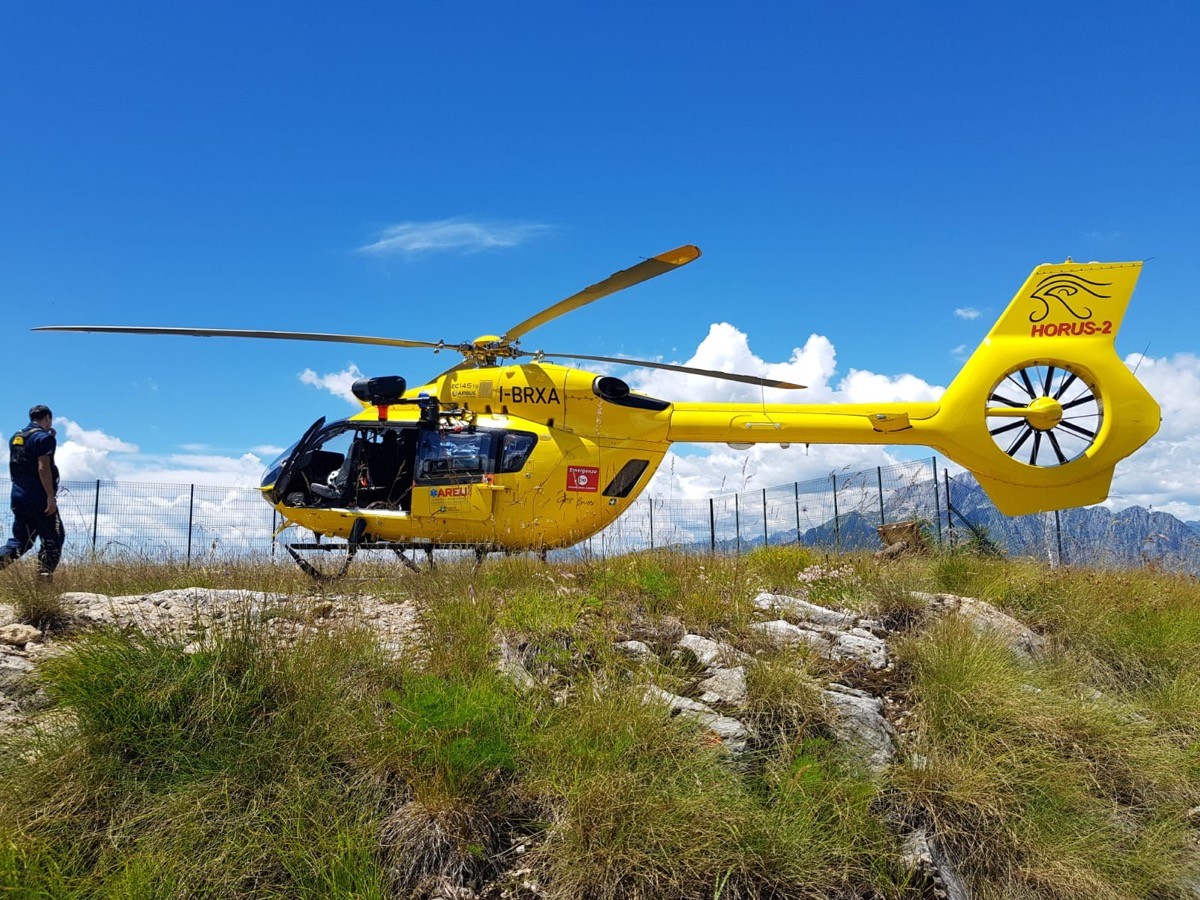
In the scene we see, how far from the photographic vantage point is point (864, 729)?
4.07m

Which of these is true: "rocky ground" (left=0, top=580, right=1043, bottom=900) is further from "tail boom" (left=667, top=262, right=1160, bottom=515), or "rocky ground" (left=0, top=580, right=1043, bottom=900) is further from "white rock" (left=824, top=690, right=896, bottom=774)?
"tail boom" (left=667, top=262, right=1160, bottom=515)

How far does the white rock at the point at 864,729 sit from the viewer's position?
3.92 metres

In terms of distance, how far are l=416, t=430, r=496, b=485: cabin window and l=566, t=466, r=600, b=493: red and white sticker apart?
3.03 ft

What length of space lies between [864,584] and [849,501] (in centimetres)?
283

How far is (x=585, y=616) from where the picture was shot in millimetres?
5074

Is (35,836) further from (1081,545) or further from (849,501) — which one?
(1081,545)

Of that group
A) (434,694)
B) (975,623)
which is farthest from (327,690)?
(975,623)

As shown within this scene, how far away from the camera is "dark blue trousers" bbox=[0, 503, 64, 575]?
770 centimetres

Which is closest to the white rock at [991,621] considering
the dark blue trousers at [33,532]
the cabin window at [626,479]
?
the cabin window at [626,479]

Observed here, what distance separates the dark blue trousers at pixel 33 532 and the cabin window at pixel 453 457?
3.61 meters

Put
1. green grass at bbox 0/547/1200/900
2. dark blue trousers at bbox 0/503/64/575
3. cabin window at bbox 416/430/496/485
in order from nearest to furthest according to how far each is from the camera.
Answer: green grass at bbox 0/547/1200/900
dark blue trousers at bbox 0/503/64/575
cabin window at bbox 416/430/496/485

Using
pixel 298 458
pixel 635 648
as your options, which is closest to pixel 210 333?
pixel 298 458

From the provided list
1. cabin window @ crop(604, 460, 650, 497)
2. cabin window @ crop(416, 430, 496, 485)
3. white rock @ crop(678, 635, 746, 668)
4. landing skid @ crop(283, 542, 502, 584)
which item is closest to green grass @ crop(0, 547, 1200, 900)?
white rock @ crop(678, 635, 746, 668)

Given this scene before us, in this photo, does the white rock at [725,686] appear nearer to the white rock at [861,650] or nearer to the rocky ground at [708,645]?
the rocky ground at [708,645]
